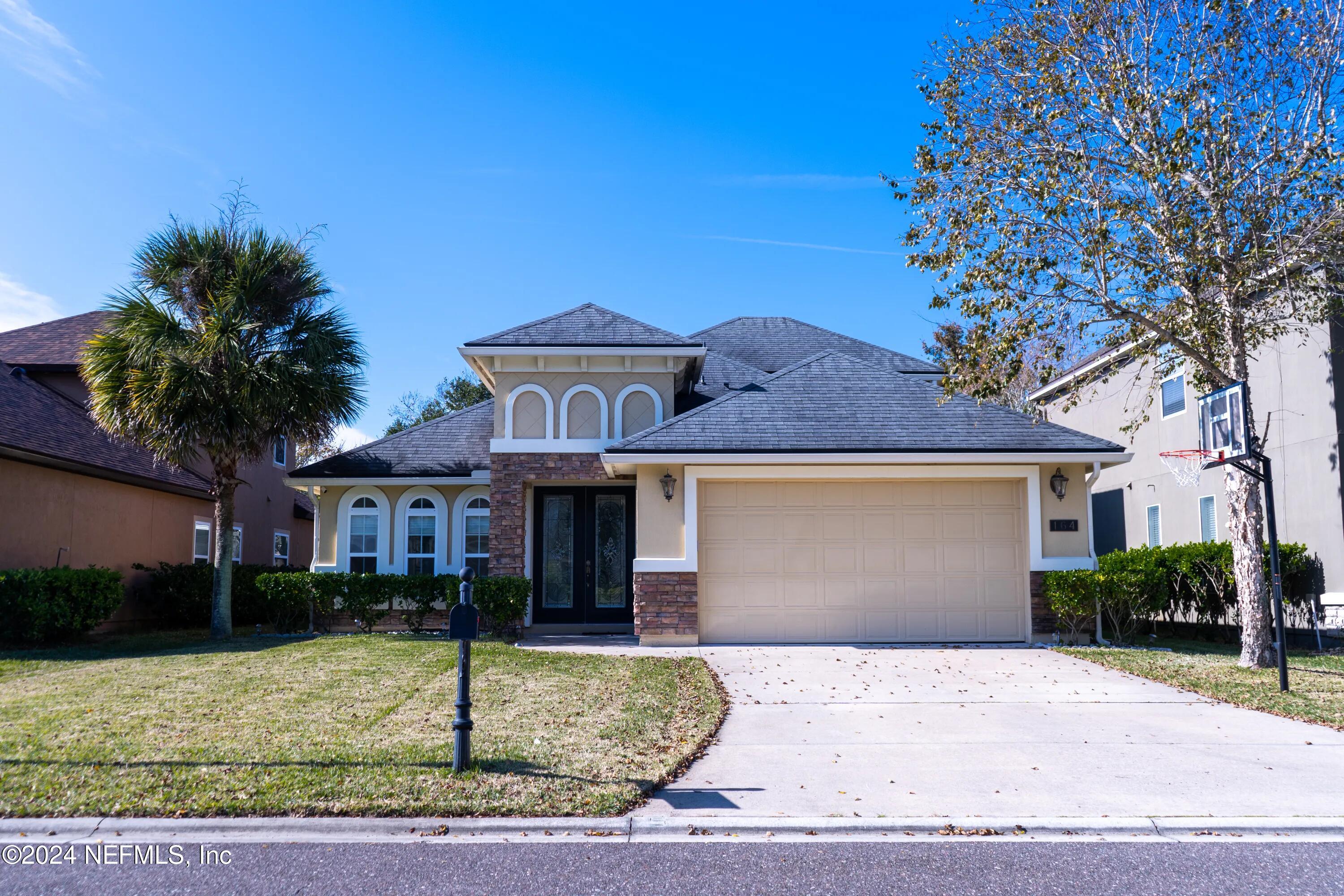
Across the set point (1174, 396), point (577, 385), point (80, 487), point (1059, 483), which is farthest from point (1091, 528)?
point (80, 487)

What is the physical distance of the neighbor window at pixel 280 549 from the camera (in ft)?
78.3

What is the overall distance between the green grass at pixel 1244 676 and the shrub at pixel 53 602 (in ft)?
48.4

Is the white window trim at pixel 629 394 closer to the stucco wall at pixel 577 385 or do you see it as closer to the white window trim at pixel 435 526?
the stucco wall at pixel 577 385

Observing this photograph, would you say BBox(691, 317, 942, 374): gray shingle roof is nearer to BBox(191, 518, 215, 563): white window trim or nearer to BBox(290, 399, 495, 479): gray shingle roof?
BBox(290, 399, 495, 479): gray shingle roof

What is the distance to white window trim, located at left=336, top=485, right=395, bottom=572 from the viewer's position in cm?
1672

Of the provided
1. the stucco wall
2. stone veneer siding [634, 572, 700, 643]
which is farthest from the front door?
stone veneer siding [634, 572, 700, 643]

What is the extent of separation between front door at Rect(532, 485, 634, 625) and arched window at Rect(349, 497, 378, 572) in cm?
336

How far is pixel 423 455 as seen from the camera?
17047mm

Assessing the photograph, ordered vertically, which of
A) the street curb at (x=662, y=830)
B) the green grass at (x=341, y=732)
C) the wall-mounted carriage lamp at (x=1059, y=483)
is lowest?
the street curb at (x=662, y=830)

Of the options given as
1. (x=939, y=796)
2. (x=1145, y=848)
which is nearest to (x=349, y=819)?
(x=939, y=796)

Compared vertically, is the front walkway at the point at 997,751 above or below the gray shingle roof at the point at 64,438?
below

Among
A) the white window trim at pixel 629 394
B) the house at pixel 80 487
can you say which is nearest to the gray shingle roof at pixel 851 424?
the white window trim at pixel 629 394

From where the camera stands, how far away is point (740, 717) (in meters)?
8.34

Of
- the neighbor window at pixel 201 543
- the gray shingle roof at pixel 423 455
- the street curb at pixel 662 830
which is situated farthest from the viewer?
the neighbor window at pixel 201 543
